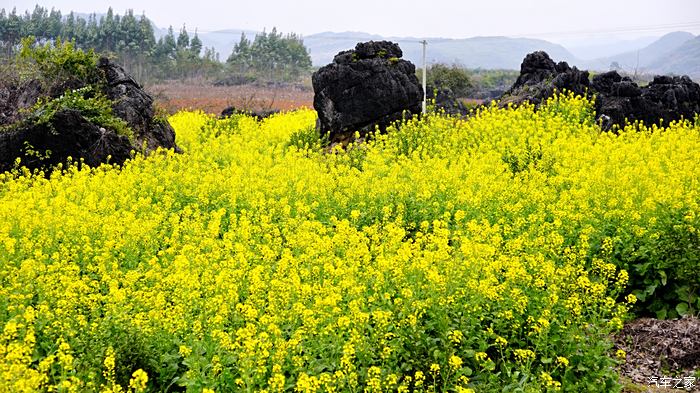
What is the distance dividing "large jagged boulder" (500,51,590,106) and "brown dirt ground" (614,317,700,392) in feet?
42.1

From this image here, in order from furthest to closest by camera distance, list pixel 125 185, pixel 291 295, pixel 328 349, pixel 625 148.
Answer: pixel 625 148 → pixel 125 185 → pixel 291 295 → pixel 328 349

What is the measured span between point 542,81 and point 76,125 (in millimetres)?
15244

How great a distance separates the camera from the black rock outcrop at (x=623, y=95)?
1905 centimetres

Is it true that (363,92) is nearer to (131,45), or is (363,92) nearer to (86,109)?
(86,109)

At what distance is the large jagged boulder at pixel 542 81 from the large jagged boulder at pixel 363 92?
387 centimetres

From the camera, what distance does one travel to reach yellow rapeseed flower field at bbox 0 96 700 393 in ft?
16.4

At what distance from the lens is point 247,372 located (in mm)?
4492

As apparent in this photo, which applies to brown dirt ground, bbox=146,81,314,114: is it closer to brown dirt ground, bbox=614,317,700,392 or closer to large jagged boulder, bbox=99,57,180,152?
large jagged boulder, bbox=99,57,180,152

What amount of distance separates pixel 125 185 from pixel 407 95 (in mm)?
9844

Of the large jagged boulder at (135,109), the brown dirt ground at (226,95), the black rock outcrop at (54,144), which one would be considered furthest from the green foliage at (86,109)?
the brown dirt ground at (226,95)

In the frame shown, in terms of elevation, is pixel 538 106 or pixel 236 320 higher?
pixel 538 106

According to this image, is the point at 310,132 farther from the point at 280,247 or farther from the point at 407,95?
the point at 280,247

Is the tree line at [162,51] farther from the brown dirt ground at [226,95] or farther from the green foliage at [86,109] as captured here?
the green foliage at [86,109]

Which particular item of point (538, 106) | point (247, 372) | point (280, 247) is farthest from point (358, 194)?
point (538, 106)
